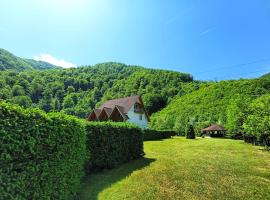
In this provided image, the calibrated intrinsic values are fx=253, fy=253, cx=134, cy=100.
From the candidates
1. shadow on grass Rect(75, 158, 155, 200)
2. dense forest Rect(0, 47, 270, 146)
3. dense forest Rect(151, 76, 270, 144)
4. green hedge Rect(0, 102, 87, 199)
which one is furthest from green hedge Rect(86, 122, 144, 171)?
dense forest Rect(151, 76, 270, 144)

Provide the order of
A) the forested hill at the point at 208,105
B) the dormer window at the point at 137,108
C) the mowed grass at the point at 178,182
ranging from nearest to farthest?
the mowed grass at the point at 178,182 → the dormer window at the point at 137,108 → the forested hill at the point at 208,105

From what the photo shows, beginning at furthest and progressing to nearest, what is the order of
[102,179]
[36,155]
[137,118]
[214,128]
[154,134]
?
1. [214,128]
2. [137,118]
3. [154,134]
4. [102,179]
5. [36,155]

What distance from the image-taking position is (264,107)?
26.1m

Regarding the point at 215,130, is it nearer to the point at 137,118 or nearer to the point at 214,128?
the point at 214,128

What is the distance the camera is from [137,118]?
50406 mm

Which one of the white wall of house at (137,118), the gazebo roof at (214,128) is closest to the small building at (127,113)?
the white wall of house at (137,118)

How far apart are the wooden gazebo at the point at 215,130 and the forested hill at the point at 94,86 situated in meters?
28.5

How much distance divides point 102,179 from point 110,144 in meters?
2.63

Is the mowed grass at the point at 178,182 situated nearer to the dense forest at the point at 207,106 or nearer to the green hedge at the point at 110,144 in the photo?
the green hedge at the point at 110,144

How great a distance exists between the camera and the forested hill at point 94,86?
88.8m

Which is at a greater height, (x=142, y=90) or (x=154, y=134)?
(x=142, y=90)

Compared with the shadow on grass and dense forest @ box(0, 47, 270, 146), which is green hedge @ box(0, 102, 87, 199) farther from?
dense forest @ box(0, 47, 270, 146)

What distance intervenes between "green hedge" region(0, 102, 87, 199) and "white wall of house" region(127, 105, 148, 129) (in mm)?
39613

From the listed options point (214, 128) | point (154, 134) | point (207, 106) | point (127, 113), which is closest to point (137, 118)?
point (127, 113)
